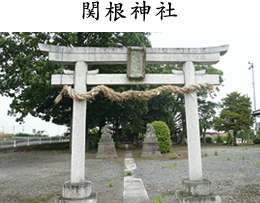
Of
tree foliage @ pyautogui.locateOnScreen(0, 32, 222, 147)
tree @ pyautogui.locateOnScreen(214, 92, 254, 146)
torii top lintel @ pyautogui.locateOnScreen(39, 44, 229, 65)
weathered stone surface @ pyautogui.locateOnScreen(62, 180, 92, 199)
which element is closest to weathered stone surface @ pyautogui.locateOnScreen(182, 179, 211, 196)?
weathered stone surface @ pyautogui.locateOnScreen(62, 180, 92, 199)

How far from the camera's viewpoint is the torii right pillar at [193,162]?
3695 millimetres

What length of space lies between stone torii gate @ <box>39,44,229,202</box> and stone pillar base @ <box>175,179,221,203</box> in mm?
66

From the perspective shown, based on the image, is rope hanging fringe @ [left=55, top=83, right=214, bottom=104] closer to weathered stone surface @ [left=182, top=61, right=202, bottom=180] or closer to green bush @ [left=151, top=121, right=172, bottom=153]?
weathered stone surface @ [left=182, top=61, right=202, bottom=180]

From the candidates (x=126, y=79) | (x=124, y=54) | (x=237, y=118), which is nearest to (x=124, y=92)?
(x=126, y=79)

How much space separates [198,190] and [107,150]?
7855mm

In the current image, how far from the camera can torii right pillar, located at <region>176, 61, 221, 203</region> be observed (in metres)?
3.70

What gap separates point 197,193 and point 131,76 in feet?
8.78

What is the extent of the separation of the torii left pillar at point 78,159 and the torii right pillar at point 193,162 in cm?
187

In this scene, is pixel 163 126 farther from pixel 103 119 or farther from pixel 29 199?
pixel 29 199

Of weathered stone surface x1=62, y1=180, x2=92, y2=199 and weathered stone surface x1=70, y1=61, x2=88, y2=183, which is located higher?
weathered stone surface x1=70, y1=61, x2=88, y2=183

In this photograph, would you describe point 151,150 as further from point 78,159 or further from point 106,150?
point 78,159

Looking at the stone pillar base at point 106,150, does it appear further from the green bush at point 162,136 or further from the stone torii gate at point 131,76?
the stone torii gate at point 131,76

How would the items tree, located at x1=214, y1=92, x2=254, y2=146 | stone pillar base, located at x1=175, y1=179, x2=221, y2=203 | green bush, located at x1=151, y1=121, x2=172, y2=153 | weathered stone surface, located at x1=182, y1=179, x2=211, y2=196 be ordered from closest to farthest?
1. stone pillar base, located at x1=175, y1=179, x2=221, y2=203
2. weathered stone surface, located at x1=182, y1=179, x2=211, y2=196
3. green bush, located at x1=151, y1=121, x2=172, y2=153
4. tree, located at x1=214, y1=92, x2=254, y2=146

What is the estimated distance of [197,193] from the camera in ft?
12.2
